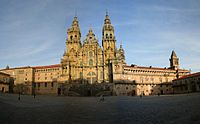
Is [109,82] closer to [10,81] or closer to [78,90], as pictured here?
[78,90]

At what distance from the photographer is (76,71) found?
68438 mm

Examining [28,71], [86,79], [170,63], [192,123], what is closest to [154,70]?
[170,63]

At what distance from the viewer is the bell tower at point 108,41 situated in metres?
71.0

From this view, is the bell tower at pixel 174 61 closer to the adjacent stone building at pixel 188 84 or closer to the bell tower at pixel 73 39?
the adjacent stone building at pixel 188 84

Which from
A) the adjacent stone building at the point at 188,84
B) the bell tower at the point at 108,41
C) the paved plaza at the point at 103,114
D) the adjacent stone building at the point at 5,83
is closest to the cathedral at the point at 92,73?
the bell tower at the point at 108,41

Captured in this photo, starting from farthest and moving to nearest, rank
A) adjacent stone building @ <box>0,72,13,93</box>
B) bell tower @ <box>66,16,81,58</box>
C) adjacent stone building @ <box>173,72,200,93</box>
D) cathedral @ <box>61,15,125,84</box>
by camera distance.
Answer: bell tower @ <box>66,16,81,58</box>, cathedral @ <box>61,15,125,84</box>, adjacent stone building @ <box>173,72,200,93</box>, adjacent stone building @ <box>0,72,13,93</box>

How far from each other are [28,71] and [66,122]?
69.4 m

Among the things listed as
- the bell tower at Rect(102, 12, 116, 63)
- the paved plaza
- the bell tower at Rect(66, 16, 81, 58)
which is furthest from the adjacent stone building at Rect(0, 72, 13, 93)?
the paved plaza

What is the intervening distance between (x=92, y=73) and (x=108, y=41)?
48.8ft

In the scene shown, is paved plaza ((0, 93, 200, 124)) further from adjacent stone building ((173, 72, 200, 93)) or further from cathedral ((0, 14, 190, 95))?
adjacent stone building ((173, 72, 200, 93))

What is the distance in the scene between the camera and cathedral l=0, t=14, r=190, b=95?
64.4 m

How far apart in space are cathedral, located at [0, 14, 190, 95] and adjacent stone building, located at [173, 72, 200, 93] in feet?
13.9

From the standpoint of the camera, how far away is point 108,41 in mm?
73500

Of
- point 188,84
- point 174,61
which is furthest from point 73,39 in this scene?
point 174,61
